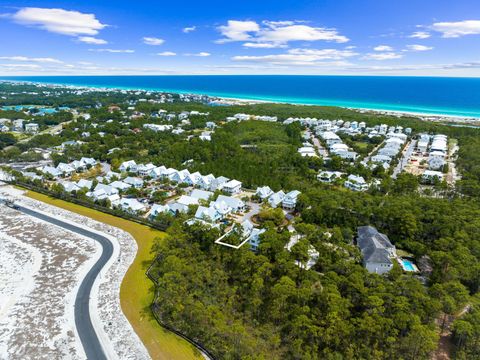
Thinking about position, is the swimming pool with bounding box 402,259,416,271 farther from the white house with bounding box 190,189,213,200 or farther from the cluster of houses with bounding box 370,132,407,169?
the cluster of houses with bounding box 370,132,407,169

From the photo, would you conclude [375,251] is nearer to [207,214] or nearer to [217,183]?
[207,214]

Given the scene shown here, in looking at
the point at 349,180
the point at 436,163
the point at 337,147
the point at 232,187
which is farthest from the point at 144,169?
the point at 436,163

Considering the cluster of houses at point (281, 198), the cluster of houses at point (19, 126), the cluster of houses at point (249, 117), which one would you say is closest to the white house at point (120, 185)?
the cluster of houses at point (281, 198)

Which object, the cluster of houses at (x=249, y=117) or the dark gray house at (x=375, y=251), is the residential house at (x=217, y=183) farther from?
the cluster of houses at (x=249, y=117)

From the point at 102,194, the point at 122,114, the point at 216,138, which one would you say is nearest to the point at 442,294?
the point at 102,194

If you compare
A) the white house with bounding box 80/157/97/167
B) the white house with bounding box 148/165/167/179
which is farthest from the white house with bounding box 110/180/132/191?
the white house with bounding box 80/157/97/167

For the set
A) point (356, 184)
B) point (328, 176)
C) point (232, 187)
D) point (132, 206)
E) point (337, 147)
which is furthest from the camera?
point (337, 147)

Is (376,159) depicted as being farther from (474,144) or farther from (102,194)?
(102,194)
